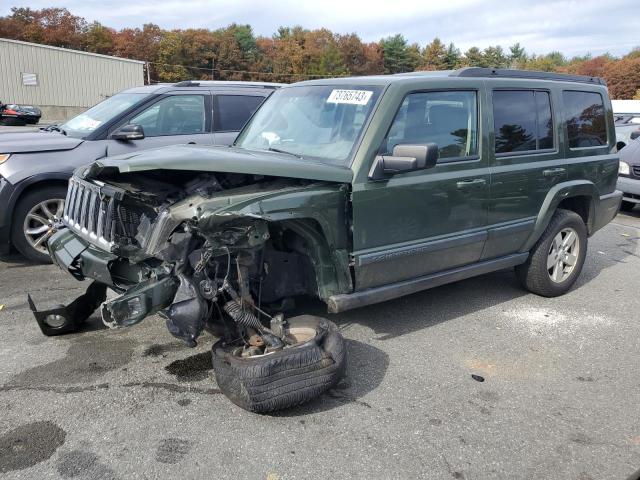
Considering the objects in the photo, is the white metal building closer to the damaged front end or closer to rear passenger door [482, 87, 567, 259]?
the damaged front end

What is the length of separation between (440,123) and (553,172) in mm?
1428

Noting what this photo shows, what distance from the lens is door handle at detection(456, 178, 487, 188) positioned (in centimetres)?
404

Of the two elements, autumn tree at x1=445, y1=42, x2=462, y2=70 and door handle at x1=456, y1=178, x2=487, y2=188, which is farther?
autumn tree at x1=445, y1=42, x2=462, y2=70

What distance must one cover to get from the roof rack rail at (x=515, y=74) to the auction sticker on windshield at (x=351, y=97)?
828 mm

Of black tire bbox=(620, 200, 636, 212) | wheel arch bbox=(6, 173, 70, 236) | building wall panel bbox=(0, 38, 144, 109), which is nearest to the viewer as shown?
wheel arch bbox=(6, 173, 70, 236)

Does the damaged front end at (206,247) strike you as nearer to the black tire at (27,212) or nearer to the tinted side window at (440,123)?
the tinted side window at (440,123)

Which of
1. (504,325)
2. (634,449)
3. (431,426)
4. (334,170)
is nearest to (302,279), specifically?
(334,170)

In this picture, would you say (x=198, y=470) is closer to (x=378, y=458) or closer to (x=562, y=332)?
(x=378, y=458)

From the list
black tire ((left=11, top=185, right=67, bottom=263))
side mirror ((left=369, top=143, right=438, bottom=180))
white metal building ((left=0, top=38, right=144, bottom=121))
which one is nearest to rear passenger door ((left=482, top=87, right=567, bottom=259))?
side mirror ((left=369, top=143, right=438, bottom=180))

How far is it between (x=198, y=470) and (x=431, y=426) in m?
1.31

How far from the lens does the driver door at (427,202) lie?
3.59 metres

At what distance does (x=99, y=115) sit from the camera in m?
6.29

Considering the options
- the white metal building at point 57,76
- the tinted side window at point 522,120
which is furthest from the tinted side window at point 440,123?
the white metal building at point 57,76

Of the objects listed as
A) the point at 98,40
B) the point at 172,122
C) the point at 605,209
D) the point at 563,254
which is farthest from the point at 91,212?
the point at 98,40
